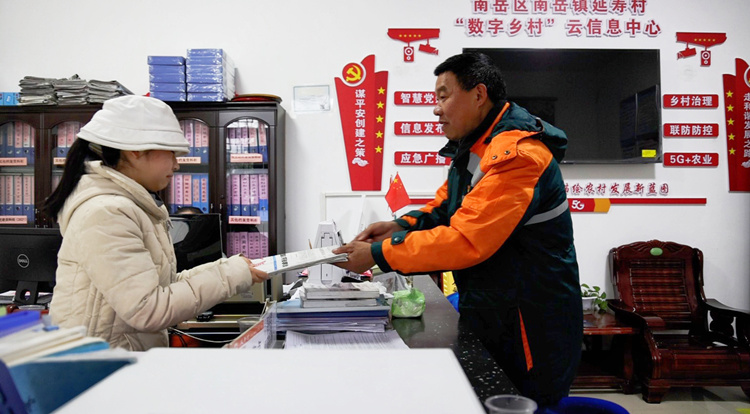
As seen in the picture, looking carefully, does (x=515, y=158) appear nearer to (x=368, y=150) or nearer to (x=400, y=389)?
(x=400, y=389)

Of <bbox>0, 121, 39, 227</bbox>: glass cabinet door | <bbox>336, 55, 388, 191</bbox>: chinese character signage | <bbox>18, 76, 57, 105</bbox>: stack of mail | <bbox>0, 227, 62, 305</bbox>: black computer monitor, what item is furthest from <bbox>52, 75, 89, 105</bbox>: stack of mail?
<bbox>336, 55, 388, 191</bbox>: chinese character signage

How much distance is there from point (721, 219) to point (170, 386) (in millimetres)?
4422

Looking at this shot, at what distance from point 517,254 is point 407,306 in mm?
392

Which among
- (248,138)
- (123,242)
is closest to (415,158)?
(248,138)

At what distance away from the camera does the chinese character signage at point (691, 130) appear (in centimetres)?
386

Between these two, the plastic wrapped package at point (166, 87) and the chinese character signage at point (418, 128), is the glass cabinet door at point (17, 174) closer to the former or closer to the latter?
the plastic wrapped package at point (166, 87)

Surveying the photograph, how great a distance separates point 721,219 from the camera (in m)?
3.90

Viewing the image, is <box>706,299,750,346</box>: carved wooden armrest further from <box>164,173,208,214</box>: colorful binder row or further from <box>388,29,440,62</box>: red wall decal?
<box>164,173,208,214</box>: colorful binder row

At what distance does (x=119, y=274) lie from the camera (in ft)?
3.95

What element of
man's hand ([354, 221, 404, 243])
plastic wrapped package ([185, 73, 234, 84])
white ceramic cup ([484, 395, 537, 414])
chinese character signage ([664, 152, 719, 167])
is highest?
plastic wrapped package ([185, 73, 234, 84])

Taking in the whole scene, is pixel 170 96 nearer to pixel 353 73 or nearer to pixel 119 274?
pixel 353 73

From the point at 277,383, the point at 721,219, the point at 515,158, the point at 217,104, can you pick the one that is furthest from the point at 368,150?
the point at 277,383

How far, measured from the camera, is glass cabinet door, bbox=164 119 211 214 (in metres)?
3.68

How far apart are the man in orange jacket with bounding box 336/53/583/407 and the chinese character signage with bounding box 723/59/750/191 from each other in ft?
9.87
